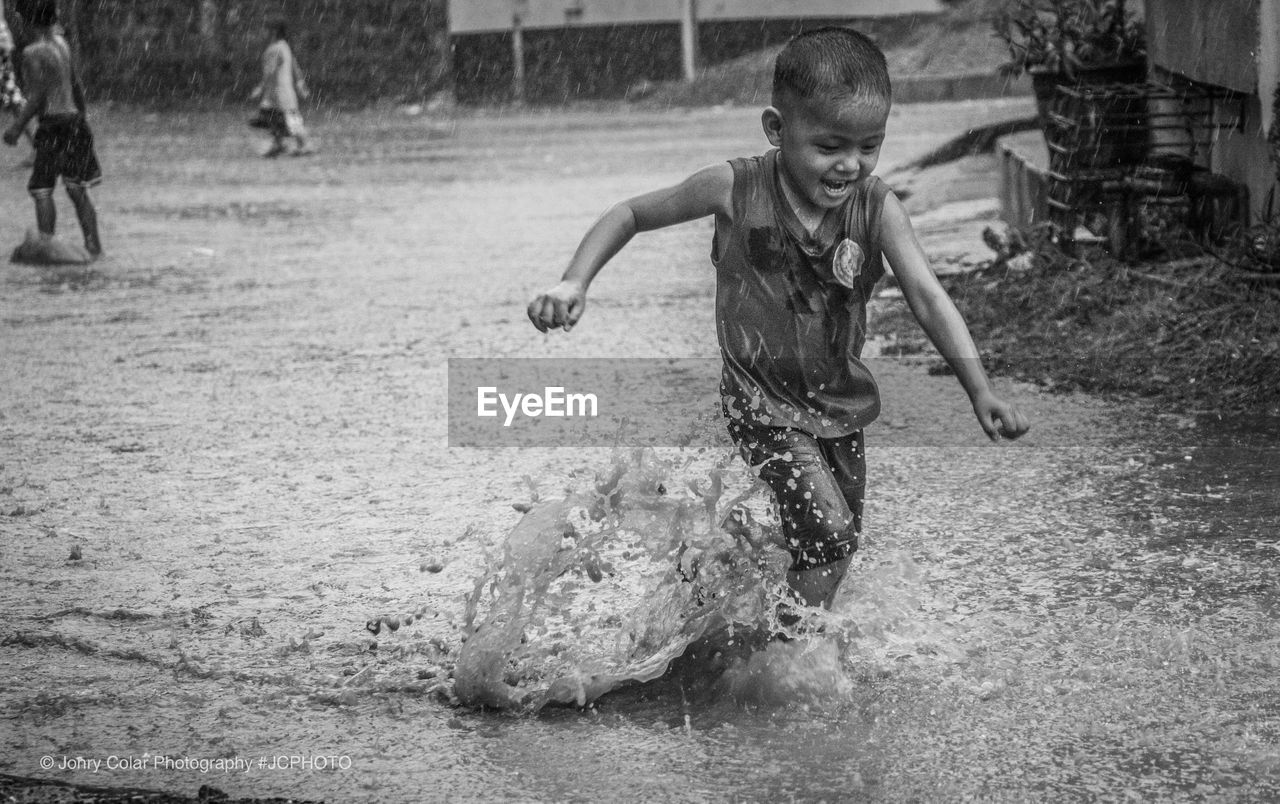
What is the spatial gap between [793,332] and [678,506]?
527mm

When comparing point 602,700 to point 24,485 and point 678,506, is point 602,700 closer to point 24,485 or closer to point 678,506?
point 678,506

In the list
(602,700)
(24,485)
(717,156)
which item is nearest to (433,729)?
(602,700)

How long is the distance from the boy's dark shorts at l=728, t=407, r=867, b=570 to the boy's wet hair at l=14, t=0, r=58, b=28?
9.18m

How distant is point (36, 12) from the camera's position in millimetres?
10977

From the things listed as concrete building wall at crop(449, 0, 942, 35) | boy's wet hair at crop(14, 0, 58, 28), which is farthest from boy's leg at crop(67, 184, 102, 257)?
concrete building wall at crop(449, 0, 942, 35)

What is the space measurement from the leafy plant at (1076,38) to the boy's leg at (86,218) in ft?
20.3

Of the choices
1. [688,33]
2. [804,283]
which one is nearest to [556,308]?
[804,283]

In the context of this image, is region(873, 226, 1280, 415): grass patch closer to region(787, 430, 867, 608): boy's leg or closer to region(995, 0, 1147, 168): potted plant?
region(995, 0, 1147, 168): potted plant

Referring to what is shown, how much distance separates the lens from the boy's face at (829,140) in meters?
3.17

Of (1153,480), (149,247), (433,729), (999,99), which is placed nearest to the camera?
(433,729)

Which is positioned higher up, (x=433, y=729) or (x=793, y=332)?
(x=793, y=332)

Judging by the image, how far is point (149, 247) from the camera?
11320 mm

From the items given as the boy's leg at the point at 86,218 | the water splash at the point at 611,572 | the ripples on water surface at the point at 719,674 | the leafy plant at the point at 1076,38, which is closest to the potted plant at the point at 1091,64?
the leafy plant at the point at 1076,38

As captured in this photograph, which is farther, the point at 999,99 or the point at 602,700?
the point at 999,99
